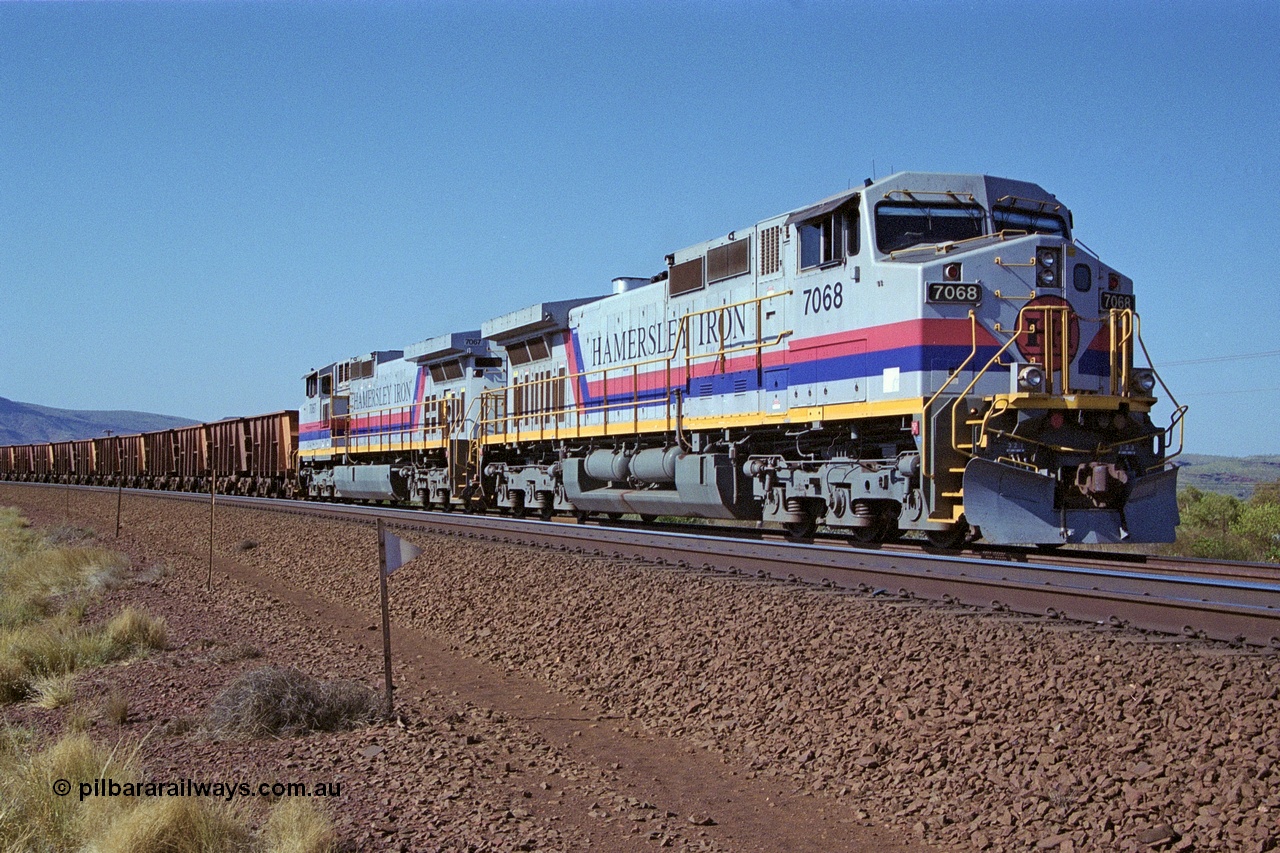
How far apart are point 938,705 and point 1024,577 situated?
2.76 meters

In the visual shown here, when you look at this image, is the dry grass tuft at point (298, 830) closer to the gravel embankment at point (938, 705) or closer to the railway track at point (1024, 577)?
the gravel embankment at point (938, 705)

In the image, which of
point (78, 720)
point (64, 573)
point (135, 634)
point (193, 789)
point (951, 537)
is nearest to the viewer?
point (193, 789)

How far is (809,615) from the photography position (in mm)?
8086

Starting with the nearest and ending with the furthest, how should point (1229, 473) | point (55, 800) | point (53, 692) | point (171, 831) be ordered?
point (171, 831) < point (55, 800) < point (53, 692) < point (1229, 473)

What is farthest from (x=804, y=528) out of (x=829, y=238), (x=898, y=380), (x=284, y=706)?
(x=284, y=706)

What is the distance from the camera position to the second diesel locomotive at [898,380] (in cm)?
1083

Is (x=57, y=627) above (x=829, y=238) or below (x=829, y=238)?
below

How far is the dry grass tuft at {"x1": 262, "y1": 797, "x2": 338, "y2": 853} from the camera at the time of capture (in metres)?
5.07

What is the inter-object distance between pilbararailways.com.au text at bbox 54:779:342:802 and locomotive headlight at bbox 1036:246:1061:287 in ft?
28.0

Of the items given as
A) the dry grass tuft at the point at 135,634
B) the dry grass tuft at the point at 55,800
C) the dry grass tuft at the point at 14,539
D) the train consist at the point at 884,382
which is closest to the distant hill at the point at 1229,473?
the train consist at the point at 884,382

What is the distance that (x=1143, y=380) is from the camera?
38.1 feet

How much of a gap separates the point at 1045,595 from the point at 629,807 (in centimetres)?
343

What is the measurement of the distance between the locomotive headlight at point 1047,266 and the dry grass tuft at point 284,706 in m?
7.81

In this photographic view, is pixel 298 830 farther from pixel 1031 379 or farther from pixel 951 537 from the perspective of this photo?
pixel 951 537
